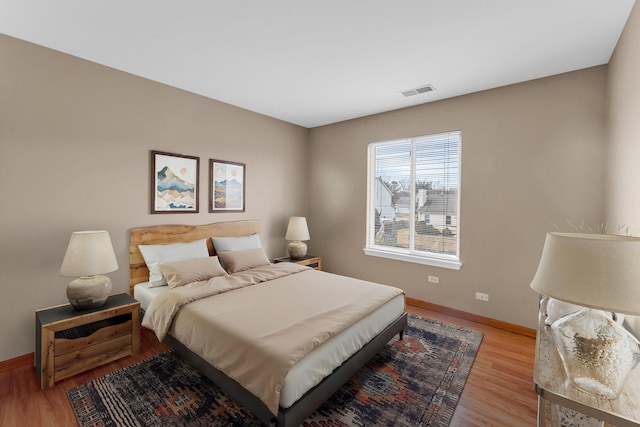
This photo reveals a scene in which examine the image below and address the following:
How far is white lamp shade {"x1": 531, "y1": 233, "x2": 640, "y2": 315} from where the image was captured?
3.42ft

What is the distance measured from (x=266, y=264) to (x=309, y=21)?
261 cm

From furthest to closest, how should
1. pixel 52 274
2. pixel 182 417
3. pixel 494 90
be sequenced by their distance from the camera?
1. pixel 494 90
2. pixel 52 274
3. pixel 182 417

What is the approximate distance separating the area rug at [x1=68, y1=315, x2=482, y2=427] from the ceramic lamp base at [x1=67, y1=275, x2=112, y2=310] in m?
0.60

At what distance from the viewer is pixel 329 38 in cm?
226

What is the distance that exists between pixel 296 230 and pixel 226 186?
3.90 ft

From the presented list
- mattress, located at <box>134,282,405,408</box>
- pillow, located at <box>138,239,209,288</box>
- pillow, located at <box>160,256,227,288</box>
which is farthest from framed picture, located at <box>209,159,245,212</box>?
mattress, located at <box>134,282,405,408</box>

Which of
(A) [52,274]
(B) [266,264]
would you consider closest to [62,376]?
(A) [52,274]

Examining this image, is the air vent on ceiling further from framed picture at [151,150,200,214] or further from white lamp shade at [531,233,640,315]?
framed picture at [151,150,200,214]

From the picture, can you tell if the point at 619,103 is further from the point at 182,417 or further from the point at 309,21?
the point at 182,417

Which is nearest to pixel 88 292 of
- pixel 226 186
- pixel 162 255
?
pixel 162 255

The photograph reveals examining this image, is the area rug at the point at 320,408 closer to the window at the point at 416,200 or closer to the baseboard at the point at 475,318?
the baseboard at the point at 475,318

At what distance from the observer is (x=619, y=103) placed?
2.18 metres

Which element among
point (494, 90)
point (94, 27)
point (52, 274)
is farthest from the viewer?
point (494, 90)

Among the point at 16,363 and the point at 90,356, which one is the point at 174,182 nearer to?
the point at 90,356
